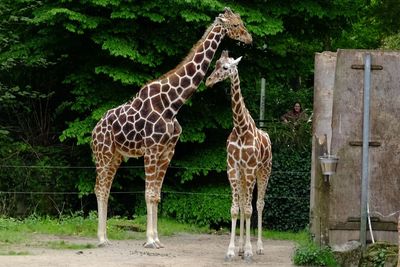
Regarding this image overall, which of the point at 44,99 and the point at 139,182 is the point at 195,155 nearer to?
the point at 139,182

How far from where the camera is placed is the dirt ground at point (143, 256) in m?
9.99

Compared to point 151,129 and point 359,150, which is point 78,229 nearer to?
point 151,129

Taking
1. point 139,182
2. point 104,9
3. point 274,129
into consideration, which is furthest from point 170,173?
point 104,9

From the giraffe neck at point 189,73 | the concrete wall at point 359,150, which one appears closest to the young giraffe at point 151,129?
the giraffe neck at point 189,73

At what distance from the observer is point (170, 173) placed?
1691 centimetres

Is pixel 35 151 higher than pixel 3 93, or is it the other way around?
pixel 3 93

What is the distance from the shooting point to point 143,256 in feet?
35.8

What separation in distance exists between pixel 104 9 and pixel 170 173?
348 cm

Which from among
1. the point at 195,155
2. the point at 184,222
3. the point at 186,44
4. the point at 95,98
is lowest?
the point at 184,222

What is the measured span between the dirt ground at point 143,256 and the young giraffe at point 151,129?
517 millimetres

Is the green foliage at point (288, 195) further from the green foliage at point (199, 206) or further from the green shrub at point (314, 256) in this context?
the green shrub at point (314, 256)

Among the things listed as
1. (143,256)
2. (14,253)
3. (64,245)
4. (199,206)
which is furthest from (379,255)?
(199,206)

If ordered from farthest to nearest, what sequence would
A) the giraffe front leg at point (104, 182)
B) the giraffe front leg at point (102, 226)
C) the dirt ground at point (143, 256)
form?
the giraffe front leg at point (104, 182), the giraffe front leg at point (102, 226), the dirt ground at point (143, 256)

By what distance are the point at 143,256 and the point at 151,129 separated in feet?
6.56
